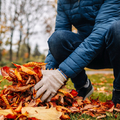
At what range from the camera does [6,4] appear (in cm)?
1341

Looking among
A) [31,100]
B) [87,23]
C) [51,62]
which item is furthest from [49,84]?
[87,23]

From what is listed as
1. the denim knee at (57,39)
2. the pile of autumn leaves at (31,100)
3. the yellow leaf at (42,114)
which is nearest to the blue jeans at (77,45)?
the denim knee at (57,39)

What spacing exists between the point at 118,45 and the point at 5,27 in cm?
1386

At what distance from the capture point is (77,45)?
1.66m

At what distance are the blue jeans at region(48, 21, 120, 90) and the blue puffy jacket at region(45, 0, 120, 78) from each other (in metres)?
0.09

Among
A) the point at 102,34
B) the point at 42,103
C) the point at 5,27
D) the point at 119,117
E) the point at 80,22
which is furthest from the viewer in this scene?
the point at 5,27

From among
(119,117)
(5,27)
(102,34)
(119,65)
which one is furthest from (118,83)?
(5,27)

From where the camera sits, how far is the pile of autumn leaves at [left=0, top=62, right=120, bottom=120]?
1.02m

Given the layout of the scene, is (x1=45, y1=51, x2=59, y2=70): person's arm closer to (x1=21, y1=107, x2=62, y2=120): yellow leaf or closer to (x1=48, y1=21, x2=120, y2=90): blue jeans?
(x1=48, y1=21, x2=120, y2=90): blue jeans

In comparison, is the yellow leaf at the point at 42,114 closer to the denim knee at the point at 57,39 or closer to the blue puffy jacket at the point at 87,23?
the blue puffy jacket at the point at 87,23

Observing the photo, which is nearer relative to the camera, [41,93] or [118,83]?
[41,93]

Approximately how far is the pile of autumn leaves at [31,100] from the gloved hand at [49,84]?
5 centimetres

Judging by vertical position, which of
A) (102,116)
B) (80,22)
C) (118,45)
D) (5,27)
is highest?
(80,22)

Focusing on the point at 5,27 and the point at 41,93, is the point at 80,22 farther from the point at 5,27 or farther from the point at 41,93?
the point at 5,27
